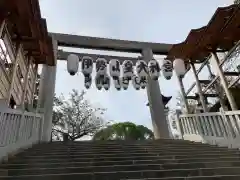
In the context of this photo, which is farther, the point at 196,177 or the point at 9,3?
the point at 9,3

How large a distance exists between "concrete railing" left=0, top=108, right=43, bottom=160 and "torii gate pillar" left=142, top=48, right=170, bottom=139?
19.6 feet

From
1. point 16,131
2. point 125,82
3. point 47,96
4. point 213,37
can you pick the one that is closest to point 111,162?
point 16,131

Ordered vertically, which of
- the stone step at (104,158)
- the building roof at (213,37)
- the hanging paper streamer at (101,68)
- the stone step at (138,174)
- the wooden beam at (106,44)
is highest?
the wooden beam at (106,44)

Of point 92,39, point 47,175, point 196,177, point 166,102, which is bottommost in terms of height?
point 196,177

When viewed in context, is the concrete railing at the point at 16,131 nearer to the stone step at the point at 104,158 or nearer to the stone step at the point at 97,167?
the stone step at the point at 104,158

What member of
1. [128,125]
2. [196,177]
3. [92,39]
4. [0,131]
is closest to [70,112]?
[128,125]

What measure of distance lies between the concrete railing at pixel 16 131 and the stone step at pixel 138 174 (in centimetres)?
126

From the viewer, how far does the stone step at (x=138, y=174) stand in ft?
11.8

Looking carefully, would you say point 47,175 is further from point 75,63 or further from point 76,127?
point 76,127

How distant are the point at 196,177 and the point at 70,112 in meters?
20.5

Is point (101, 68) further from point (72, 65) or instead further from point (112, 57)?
point (112, 57)

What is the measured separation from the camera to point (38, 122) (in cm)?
820

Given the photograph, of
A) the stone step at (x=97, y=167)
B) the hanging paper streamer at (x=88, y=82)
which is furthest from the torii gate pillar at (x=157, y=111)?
the stone step at (x=97, y=167)

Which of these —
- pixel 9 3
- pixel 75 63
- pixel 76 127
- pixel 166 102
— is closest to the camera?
pixel 9 3
